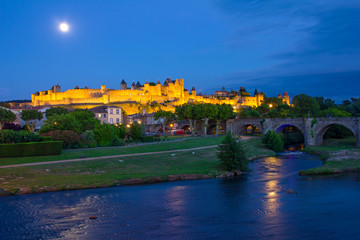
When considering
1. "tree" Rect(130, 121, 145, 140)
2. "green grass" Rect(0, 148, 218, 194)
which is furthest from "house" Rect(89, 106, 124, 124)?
"green grass" Rect(0, 148, 218, 194)

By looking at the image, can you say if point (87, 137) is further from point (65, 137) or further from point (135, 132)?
point (135, 132)

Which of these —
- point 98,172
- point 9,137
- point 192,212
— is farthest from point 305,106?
point 192,212

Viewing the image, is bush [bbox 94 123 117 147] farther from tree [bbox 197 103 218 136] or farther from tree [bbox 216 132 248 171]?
tree [bbox 197 103 218 136]

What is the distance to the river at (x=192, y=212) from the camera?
13734mm

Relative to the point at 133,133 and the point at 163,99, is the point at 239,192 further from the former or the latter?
the point at 163,99

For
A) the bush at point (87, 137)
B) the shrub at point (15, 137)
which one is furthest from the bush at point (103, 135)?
the shrub at point (15, 137)

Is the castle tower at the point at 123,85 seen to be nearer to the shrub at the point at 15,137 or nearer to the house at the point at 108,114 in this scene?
the house at the point at 108,114

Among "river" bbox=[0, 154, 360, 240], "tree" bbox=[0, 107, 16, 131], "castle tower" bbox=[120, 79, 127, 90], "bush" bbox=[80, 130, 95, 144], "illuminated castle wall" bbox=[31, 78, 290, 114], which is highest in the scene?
"castle tower" bbox=[120, 79, 127, 90]

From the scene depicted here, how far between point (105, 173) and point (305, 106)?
194 feet

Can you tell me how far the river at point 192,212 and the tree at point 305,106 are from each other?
161 ft

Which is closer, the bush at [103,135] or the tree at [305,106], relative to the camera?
the bush at [103,135]

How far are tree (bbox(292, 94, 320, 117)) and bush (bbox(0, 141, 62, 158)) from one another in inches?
2210

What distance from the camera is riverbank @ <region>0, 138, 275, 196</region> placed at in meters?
20.5

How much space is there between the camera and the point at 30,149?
92.4 ft
